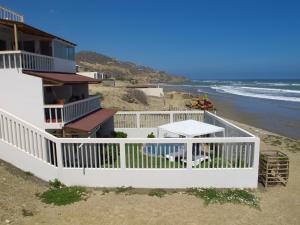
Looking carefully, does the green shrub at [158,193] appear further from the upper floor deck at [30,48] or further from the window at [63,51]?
the window at [63,51]

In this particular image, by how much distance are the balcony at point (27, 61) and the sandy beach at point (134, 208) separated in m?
3.70

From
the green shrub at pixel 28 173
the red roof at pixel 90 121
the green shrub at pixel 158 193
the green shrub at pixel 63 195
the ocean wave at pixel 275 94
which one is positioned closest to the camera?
the green shrub at pixel 63 195

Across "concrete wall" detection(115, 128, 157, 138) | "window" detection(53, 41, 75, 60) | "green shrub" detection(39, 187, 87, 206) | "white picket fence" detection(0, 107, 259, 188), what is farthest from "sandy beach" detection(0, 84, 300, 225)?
"concrete wall" detection(115, 128, 157, 138)

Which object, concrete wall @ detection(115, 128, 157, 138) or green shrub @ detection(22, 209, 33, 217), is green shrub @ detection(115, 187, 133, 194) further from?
concrete wall @ detection(115, 128, 157, 138)

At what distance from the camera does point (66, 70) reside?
15703 millimetres

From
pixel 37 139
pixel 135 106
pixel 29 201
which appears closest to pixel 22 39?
pixel 37 139

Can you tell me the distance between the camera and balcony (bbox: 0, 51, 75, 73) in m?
10.7

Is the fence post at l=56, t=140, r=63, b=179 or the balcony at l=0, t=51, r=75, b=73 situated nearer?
the fence post at l=56, t=140, r=63, b=179

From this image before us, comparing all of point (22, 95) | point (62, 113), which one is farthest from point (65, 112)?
point (22, 95)

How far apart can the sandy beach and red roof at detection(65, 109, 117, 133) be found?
248cm

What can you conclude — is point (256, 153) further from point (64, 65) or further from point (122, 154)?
point (64, 65)

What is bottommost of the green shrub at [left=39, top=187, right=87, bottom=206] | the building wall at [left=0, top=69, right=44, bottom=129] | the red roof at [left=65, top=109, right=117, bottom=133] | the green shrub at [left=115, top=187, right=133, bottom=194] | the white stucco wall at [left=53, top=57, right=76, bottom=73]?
the green shrub at [left=115, top=187, right=133, bottom=194]

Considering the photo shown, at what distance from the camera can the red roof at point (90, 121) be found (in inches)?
438

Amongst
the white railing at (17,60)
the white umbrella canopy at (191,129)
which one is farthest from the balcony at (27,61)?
the white umbrella canopy at (191,129)
